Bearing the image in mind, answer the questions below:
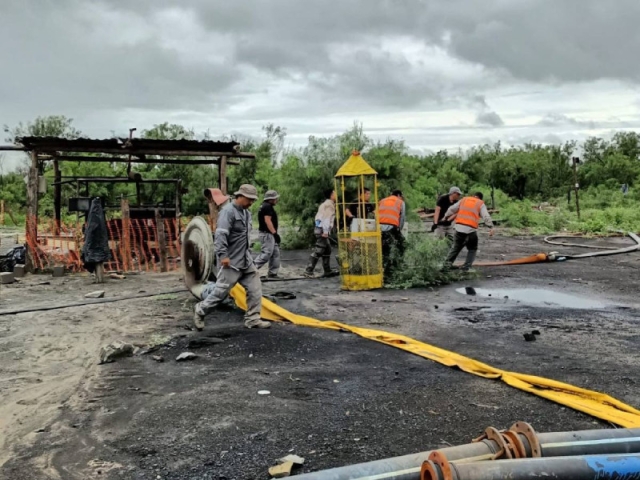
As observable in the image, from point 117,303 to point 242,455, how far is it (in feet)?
22.5

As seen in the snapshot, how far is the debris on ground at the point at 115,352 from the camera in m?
6.86

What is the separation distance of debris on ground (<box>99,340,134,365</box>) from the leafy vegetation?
674 centimetres

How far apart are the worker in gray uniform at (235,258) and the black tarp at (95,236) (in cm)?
547

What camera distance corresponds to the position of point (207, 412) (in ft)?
16.9

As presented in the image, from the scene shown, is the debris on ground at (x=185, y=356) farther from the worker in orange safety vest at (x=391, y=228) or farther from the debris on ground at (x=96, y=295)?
the worker in orange safety vest at (x=391, y=228)

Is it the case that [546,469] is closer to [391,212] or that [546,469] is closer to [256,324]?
[256,324]

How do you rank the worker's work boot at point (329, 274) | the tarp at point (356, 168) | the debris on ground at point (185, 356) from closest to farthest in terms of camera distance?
the debris on ground at point (185, 356)
the tarp at point (356, 168)
the worker's work boot at point (329, 274)

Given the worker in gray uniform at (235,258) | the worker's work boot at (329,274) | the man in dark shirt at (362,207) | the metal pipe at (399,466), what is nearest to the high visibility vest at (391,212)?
the man in dark shirt at (362,207)

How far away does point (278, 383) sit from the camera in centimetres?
593

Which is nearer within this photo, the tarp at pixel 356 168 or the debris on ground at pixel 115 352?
the debris on ground at pixel 115 352

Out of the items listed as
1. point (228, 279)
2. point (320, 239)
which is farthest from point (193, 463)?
point (320, 239)

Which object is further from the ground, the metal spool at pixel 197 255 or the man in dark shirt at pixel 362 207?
the man in dark shirt at pixel 362 207

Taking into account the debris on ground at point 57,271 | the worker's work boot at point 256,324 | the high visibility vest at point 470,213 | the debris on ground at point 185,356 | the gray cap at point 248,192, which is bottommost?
the debris on ground at point 185,356

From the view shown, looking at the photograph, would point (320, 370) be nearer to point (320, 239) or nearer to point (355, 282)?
point (355, 282)
